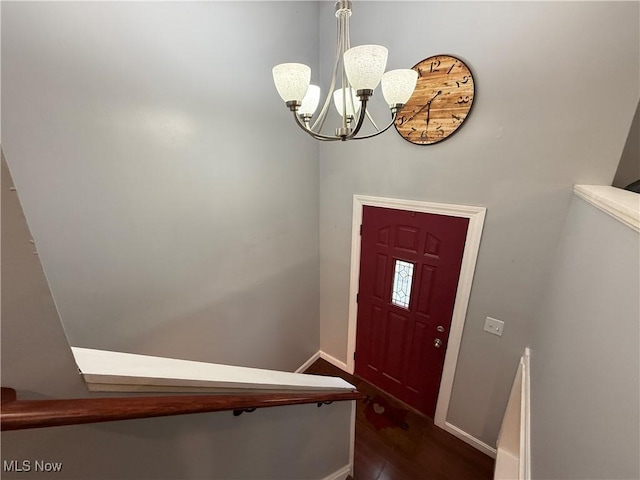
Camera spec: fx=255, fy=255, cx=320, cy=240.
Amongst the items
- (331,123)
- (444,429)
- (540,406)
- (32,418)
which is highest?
(331,123)

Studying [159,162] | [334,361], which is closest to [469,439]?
[334,361]

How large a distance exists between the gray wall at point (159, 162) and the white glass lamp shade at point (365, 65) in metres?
1.12

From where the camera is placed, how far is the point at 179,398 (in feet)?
2.12

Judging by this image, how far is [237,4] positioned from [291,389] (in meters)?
2.23

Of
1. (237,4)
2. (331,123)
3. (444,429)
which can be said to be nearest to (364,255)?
(331,123)

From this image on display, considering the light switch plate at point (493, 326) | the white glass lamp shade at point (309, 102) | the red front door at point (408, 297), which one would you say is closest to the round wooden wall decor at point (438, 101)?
the red front door at point (408, 297)

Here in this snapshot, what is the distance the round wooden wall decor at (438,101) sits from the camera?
165cm

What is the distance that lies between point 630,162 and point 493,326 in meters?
1.27

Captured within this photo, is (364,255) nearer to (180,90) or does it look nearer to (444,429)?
(444,429)

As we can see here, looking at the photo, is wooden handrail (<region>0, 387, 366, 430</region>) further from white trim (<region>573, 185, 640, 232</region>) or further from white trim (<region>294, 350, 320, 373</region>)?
white trim (<region>294, 350, 320, 373</region>)

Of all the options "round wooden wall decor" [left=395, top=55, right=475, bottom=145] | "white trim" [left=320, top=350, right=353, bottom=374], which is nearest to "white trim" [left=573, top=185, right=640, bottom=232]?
"round wooden wall decor" [left=395, top=55, right=475, bottom=145]

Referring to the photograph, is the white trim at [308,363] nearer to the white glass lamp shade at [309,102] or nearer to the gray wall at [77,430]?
the gray wall at [77,430]

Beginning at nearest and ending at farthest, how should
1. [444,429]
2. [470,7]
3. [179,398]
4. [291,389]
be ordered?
[179,398], [291,389], [470,7], [444,429]

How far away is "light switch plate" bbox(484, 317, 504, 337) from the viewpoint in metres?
1.87
